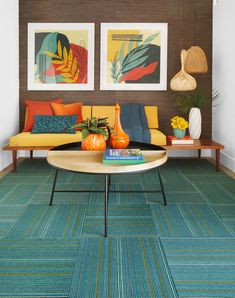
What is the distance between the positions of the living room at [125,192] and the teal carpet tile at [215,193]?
0.02 m

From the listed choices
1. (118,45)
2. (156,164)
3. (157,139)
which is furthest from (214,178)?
(118,45)

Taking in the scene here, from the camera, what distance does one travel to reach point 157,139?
449cm

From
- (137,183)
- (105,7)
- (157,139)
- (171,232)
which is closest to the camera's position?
(171,232)

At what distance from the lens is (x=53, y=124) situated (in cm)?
467

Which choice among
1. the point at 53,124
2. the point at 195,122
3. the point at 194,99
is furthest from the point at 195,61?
the point at 53,124

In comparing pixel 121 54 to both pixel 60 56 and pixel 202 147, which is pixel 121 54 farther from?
pixel 202 147

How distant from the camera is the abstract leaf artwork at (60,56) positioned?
5266 millimetres

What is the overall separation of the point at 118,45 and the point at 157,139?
5.50 feet

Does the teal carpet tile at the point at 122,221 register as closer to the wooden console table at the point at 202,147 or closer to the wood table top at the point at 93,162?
the wood table top at the point at 93,162

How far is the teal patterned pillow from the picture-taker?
4.64 m

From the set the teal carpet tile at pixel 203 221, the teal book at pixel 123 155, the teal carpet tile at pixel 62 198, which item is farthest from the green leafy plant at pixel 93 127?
the teal carpet tile at pixel 203 221

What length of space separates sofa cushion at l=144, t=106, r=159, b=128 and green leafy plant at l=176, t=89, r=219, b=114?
387mm

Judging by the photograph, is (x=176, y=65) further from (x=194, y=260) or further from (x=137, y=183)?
(x=194, y=260)

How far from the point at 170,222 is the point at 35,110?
303 centimetres
